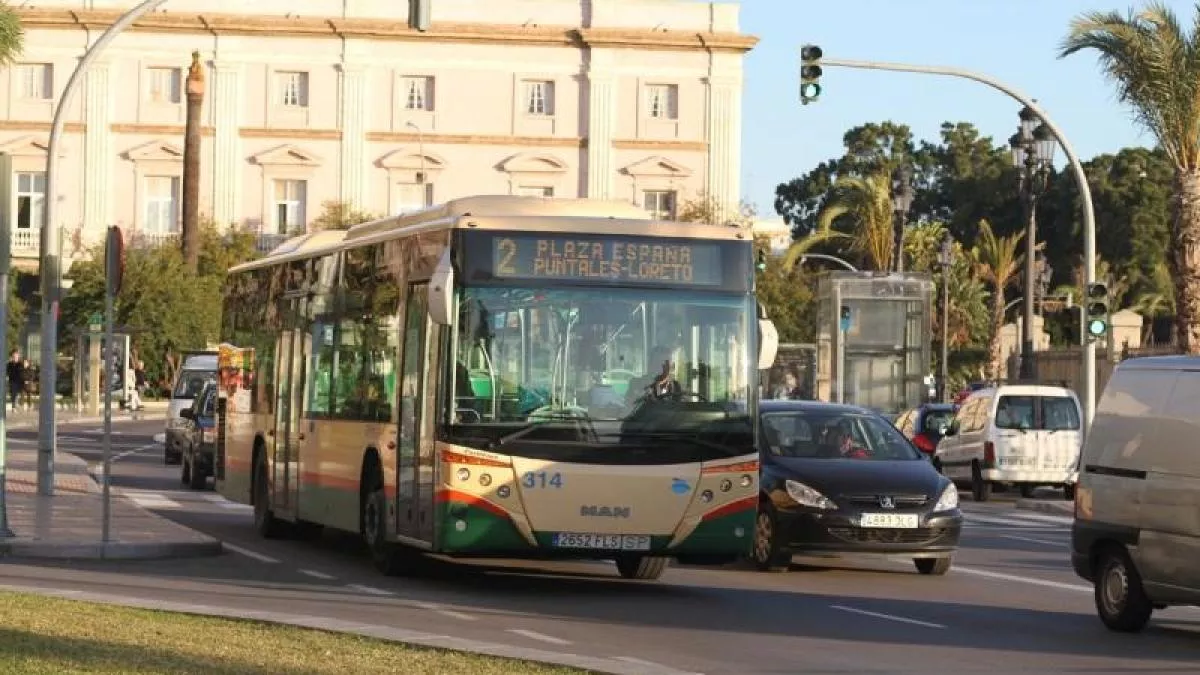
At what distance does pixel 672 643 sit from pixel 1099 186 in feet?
326

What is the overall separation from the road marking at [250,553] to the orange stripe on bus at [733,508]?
16.3 ft

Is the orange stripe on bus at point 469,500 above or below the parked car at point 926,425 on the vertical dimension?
below

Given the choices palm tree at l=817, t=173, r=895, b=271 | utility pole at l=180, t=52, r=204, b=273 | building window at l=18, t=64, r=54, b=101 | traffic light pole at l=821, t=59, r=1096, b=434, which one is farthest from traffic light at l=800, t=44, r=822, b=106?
building window at l=18, t=64, r=54, b=101

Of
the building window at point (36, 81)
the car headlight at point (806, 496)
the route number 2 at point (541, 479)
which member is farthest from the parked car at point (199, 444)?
the building window at point (36, 81)

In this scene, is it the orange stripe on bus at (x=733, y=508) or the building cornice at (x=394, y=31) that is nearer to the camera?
the orange stripe on bus at (x=733, y=508)

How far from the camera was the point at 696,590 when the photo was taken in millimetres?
20766

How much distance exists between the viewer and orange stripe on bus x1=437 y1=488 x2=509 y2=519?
19.1 m

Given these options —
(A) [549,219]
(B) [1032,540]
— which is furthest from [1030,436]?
(A) [549,219]

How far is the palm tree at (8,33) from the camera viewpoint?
3588cm

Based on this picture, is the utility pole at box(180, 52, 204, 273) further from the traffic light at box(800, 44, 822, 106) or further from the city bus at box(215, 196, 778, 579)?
the city bus at box(215, 196, 778, 579)

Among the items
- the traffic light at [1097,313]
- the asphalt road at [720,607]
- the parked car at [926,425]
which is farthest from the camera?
the parked car at [926,425]

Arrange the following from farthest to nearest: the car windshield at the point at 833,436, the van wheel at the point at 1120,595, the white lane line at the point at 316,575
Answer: the car windshield at the point at 833,436
the white lane line at the point at 316,575
the van wheel at the point at 1120,595

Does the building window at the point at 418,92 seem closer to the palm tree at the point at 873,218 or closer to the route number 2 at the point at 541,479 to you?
the palm tree at the point at 873,218

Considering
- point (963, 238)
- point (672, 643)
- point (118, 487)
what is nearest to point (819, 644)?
point (672, 643)
